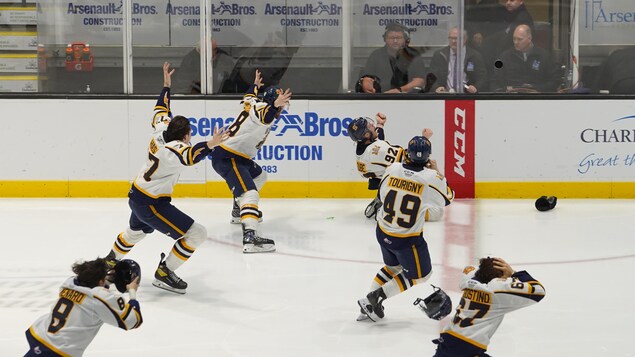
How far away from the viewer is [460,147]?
34.7 ft

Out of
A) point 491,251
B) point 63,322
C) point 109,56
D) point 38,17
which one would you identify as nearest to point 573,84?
point 491,251

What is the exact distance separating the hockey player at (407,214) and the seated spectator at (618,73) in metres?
5.13

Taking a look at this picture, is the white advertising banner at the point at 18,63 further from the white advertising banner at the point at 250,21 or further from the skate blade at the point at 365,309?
the skate blade at the point at 365,309

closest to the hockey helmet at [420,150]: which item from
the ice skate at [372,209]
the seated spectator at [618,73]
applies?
the ice skate at [372,209]

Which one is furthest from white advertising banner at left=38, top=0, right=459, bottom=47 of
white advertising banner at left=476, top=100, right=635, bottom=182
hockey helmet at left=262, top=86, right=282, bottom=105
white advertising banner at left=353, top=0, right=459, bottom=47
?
hockey helmet at left=262, top=86, right=282, bottom=105

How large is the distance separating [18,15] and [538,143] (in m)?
5.29

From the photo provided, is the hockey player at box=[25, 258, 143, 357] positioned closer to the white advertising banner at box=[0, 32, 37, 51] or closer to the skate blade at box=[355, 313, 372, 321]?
the skate blade at box=[355, 313, 372, 321]

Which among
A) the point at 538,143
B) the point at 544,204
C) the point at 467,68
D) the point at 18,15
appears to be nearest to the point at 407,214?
the point at 544,204

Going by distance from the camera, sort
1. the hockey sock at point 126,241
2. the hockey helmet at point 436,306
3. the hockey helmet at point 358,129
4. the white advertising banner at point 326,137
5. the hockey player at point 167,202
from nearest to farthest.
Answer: the hockey helmet at point 436,306 < the hockey player at point 167,202 < the hockey sock at point 126,241 < the hockey helmet at point 358,129 < the white advertising banner at point 326,137

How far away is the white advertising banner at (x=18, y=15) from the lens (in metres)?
10.9

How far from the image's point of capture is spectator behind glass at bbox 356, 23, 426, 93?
422 inches

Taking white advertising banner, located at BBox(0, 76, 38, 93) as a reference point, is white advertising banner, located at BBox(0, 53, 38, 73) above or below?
above

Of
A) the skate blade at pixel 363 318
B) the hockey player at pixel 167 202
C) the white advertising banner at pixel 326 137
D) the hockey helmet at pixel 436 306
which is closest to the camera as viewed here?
the hockey helmet at pixel 436 306

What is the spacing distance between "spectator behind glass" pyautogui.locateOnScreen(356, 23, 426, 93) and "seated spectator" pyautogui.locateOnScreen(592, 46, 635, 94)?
172cm
